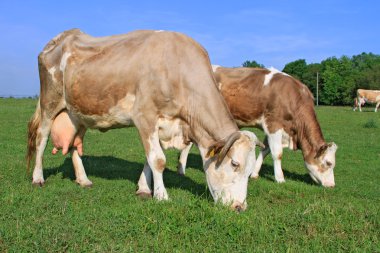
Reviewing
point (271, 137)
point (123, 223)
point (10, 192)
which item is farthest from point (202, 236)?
point (271, 137)

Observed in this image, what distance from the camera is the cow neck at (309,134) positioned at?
9.57 metres

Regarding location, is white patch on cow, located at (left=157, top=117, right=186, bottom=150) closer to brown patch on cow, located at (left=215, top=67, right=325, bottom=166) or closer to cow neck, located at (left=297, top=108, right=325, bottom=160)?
brown patch on cow, located at (left=215, top=67, right=325, bottom=166)

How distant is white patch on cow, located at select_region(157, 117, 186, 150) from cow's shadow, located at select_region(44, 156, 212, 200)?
3.64 feet

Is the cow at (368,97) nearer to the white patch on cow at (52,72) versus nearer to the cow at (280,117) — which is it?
the cow at (280,117)

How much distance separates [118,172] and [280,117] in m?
3.93

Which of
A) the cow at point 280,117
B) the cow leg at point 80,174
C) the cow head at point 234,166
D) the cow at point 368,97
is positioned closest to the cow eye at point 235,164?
the cow head at point 234,166

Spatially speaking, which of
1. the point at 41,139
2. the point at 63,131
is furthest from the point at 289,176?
Answer: the point at 41,139

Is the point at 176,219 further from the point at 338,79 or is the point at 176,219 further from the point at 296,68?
the point at 296,68

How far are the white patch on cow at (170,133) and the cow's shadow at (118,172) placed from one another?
1110 millimetres

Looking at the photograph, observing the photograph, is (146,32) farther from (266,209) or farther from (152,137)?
(266,209)

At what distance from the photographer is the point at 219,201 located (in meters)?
6.11

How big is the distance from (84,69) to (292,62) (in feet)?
358

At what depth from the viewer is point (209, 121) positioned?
A: 6.57 metres

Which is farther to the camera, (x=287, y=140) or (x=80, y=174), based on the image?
(x=287, y=140)
